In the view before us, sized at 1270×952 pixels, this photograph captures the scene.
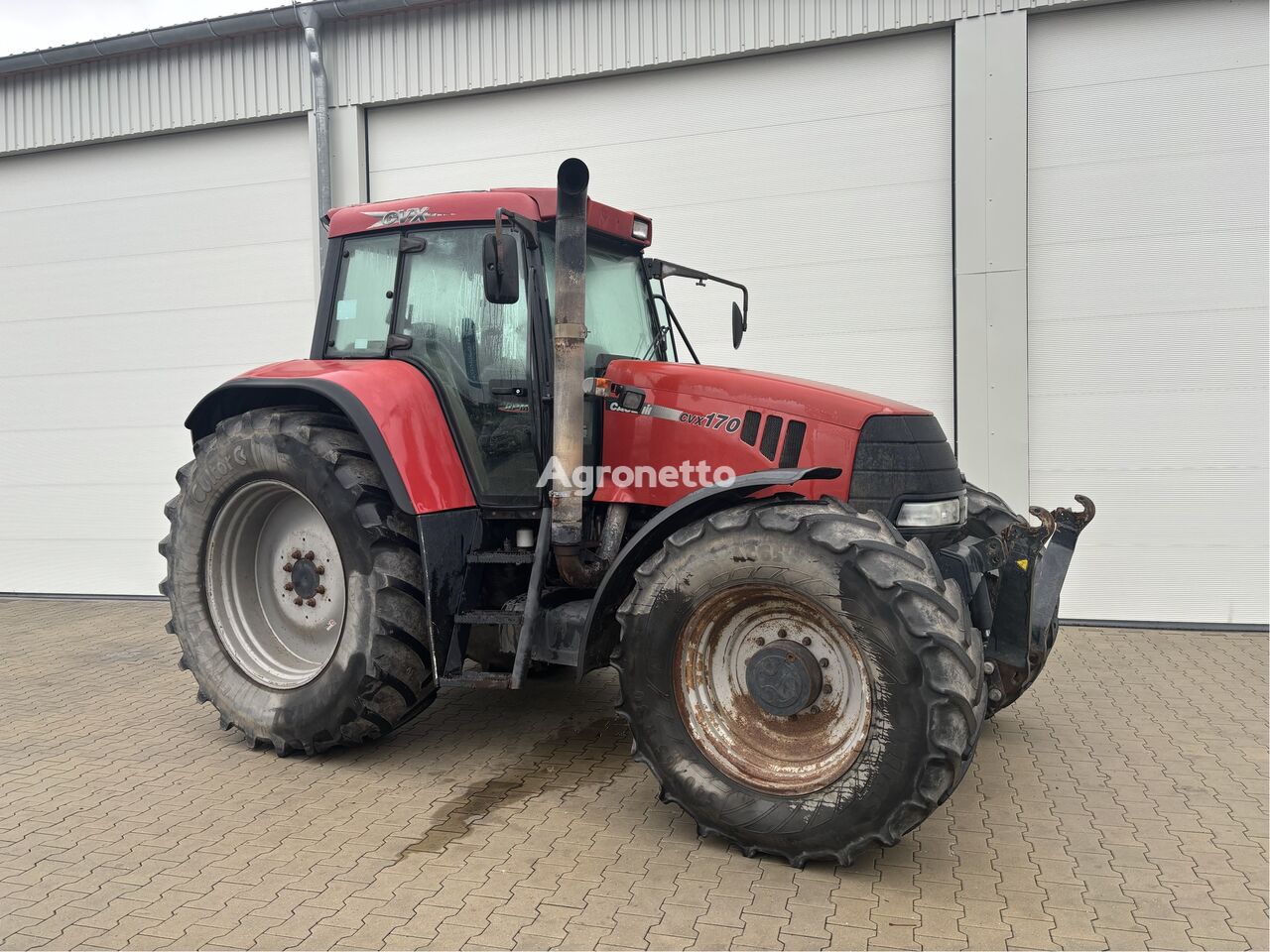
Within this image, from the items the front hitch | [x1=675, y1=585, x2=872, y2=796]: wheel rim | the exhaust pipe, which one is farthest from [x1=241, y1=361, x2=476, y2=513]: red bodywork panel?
the front hitch

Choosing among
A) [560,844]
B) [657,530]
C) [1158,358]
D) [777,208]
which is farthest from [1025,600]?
[777,208]

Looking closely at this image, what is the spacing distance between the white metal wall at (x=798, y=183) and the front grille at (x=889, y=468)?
394 cm

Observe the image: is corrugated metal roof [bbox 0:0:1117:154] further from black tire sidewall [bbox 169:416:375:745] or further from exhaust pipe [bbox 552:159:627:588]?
black tire sidewall [bbox 169:416:375:745]

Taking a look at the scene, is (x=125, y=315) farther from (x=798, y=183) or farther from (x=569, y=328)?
(x=569, y=328)

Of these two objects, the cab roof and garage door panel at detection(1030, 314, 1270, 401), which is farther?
garage door panel at detection(1030, 314, 1270, 401)

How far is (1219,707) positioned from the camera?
540 centimetres

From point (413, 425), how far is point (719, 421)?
1.34 metres

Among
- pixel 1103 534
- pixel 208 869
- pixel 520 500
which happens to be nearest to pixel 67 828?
pixel 208 869

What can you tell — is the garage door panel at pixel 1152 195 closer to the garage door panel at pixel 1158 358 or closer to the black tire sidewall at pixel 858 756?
the garage door panel at pixel 1158 358

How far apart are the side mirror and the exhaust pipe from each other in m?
0.26

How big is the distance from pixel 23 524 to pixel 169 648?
390cm

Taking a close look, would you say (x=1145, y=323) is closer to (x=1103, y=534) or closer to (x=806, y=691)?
(x=1103, y=534)

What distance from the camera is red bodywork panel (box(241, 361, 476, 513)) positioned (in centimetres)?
427

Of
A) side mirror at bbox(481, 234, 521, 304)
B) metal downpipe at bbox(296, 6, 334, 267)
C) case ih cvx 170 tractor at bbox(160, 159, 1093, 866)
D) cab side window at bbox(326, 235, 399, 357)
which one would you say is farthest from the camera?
metal downpipe at bbox(296, 6, 334, 267)
